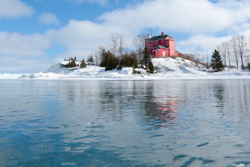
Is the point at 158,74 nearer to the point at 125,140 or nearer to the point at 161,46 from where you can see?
the point at 161,46

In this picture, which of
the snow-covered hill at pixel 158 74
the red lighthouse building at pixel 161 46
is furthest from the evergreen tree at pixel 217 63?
the red lighthouse building at pixel 161 46

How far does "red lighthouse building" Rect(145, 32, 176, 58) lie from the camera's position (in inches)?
3307

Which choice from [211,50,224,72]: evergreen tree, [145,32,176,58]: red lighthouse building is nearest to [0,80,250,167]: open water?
[211,50,224,72]: evergreen tree

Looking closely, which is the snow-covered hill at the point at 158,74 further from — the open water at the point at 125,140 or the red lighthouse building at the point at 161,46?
the open water at the point at 125,140

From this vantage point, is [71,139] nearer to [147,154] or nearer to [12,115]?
[147,154]

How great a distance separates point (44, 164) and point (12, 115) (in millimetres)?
5195

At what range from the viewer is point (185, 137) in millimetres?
5082

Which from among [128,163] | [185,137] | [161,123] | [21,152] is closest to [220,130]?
[185,137]

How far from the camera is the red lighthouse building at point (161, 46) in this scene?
84.0 metres

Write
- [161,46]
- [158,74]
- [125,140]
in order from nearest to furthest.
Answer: [125,140], [158,74], [161,46]

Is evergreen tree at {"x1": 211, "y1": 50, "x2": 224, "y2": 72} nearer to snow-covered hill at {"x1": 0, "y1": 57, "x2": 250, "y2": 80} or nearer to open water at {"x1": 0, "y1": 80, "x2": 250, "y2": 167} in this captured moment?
snow-covered hill at {"x1": 0, "y1": 57, "x2": 250, "y2": 80}

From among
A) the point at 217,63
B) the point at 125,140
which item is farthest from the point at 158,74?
the point at 125,140

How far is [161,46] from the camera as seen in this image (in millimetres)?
85250

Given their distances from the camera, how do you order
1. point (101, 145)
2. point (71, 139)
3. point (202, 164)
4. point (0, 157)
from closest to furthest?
point (202, 164)
point (0, 157)
point (101, 145)
point (71, 139)
